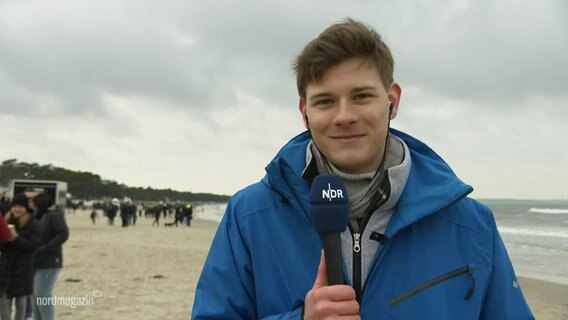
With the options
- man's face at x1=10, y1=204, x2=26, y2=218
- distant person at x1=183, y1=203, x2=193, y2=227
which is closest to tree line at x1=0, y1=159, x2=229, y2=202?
distant person at x1=183, y1=203, x2=193, y2=227

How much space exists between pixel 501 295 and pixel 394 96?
2.76 feet

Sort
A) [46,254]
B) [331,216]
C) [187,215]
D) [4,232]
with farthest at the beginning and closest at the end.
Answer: [187,215] → [46,254] → [4,232] → [331,216]

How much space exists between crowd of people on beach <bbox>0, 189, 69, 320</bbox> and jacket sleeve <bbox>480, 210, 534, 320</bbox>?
19.2 ft

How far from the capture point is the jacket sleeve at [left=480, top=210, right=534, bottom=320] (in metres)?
1.90

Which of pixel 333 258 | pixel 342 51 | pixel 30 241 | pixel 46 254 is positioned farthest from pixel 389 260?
pixel 46 254

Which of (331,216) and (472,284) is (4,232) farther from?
(472,284)

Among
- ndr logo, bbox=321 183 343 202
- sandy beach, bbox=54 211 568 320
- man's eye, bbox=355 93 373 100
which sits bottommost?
sandy beach, bbox=54 211 568 320

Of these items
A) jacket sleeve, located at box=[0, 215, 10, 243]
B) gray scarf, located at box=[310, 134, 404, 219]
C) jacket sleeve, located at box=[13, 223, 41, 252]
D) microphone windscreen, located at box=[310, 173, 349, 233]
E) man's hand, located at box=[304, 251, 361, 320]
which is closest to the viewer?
man's hand, located at box=[304, 251, 361, 320]

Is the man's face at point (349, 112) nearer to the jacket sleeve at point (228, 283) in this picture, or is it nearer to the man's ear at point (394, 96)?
the man's ear at point (394, 96)

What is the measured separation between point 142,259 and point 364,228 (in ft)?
55.9

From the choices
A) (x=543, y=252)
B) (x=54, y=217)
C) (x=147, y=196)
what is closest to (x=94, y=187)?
(x=147, y=196)

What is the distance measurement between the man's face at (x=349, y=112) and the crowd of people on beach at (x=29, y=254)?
552 centimetres

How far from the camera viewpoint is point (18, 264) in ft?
21.0

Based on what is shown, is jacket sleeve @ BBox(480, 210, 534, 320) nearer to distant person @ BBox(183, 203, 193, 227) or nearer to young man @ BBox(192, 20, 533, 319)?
young man @ BBox(192, 20, 533, 319)
